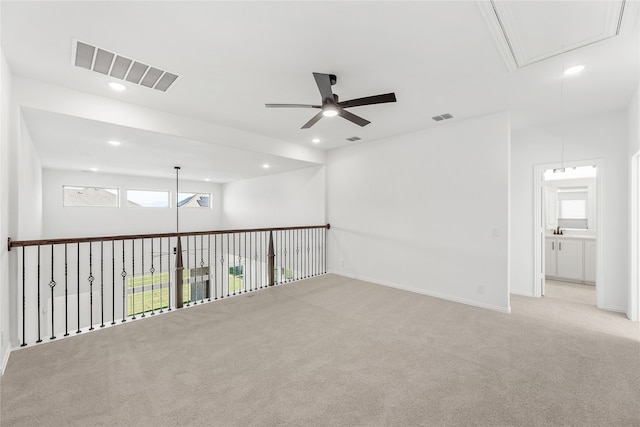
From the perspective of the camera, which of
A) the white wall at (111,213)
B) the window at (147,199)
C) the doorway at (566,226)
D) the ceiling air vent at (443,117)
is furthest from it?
the window at (147,199)

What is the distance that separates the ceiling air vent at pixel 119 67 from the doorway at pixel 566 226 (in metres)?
5.71

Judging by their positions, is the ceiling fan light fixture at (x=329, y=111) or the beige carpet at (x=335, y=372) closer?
the beige carpet at (x=335, y=372)

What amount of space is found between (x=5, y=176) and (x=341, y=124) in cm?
393

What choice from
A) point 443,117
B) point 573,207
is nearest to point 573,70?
point 443,117

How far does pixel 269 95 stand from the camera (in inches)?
132

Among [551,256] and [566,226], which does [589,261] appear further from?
[566,226]

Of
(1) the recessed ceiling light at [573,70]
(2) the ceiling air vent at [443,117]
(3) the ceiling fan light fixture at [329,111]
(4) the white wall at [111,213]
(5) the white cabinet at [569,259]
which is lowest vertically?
(5) the white cabinet at [569,259]

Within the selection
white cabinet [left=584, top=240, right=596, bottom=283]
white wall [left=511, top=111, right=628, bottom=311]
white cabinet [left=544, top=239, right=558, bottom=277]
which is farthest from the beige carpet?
white cabinet [left=544, top=239, right=558, bottom=277]

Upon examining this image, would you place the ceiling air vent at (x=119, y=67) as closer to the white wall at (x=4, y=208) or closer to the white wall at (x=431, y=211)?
the white wall at (x=4, y=208)

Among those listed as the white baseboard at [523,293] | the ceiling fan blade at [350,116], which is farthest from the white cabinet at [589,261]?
the ceiling fan blade at [350,116]

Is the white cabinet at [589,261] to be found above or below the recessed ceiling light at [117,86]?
below

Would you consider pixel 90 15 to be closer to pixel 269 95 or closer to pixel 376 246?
pixel 269 95

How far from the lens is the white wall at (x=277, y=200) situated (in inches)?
257

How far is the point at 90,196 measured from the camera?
7.64m
